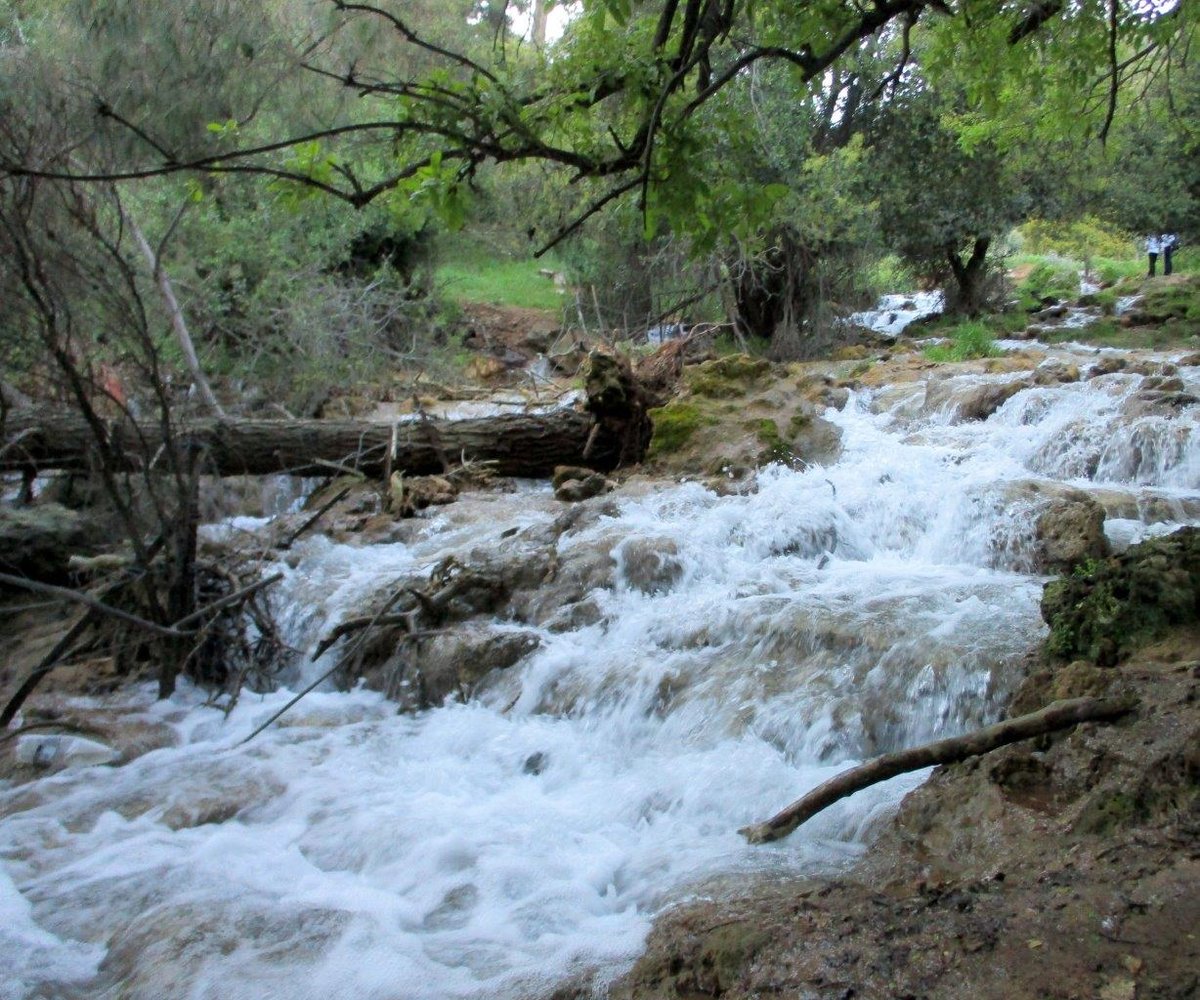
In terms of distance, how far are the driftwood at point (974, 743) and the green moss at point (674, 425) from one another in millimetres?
5614

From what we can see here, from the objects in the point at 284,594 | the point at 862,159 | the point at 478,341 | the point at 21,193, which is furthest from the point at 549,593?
the point at 478,341

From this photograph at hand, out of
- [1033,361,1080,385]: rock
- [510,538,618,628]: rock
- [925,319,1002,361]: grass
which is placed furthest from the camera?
[925,319,1002,361]: grass

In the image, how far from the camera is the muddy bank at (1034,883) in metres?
2.04

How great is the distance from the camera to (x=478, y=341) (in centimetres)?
1772

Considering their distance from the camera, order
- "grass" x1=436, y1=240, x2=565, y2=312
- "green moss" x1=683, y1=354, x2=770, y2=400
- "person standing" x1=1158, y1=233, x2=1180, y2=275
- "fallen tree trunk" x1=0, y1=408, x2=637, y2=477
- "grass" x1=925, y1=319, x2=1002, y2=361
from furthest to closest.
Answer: "person standing" x1=1158, y1=233, x2=1180, y2=275
"grass" x1=436, y1=240, x2=565, y2=312
"grass" x1=925, y1=319, x2=1002, y2=361
"green moss" x1=683, y1=354, x2=770, y2=400
"fallen tree trunk" x1=0, y1=408, x2=637, y2=477

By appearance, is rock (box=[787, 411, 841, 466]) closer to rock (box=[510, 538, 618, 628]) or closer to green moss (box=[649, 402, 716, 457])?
green moss (box=[649, 402, 716, 457])

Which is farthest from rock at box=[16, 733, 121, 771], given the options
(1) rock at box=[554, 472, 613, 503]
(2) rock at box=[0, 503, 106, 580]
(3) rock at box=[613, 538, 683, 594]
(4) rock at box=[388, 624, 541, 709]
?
(1) rock at box=[554, 472, 613, 503]

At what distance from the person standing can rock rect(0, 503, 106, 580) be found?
58.4 ft

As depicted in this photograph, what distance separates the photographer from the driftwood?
3.02 m

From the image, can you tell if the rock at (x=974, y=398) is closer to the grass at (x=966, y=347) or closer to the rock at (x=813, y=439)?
the rock at (x=813, y=439)

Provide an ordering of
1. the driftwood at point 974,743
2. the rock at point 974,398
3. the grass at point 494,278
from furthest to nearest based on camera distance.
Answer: the grass at point 494,278 < the rock at point 974,398 < the driftwood at point 974,743

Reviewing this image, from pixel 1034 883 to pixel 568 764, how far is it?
237cm

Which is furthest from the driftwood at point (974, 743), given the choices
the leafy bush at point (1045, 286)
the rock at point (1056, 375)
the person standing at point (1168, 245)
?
the person standing at point (1168, 245)

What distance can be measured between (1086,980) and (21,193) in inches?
195
